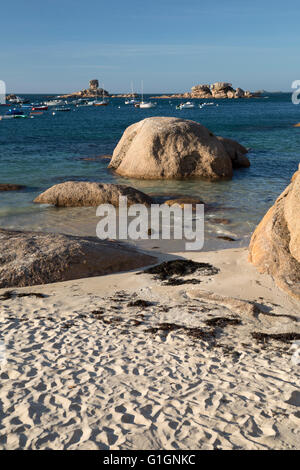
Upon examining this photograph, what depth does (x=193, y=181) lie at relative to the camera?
53.2 ft

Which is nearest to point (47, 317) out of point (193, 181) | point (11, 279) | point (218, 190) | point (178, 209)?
point (11, 279)

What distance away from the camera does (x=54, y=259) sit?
291 inches

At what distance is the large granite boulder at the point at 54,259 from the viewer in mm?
7180

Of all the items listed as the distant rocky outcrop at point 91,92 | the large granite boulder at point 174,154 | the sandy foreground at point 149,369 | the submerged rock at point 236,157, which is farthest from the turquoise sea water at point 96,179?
the distant rocky outcrop at point 91,92

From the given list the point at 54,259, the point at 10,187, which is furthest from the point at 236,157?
the point at 54,259

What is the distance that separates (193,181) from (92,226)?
21.5 feet

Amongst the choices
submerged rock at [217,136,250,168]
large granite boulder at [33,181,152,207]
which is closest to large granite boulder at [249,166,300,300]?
large granite boulder at [33,181,152,207]

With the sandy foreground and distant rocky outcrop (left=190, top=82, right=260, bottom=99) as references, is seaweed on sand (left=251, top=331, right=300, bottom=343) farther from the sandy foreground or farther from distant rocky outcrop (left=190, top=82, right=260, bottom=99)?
distant rocky outcrop (left=190, top=82, right=260, bottom=99)

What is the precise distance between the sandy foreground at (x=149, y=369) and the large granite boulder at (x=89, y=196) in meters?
5.64

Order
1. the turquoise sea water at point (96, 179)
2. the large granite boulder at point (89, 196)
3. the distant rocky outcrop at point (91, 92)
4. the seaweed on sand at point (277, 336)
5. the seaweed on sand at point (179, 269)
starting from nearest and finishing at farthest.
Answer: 1. the seaweed on sand at point (277, 336)
2. the seaweed on sand at point (179, 269)
3. the turquoise sea water at point (96, 179)
4. the large granite boulder at point (89, 196)
5. the distant rocky outcrop at point (91, 92)

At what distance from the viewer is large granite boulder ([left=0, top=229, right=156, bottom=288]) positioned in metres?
7.18

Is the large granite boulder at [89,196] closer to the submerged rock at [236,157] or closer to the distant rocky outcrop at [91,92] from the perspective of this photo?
the submerged rock at [236,157]

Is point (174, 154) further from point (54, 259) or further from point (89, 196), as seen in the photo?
point (54, 259)
